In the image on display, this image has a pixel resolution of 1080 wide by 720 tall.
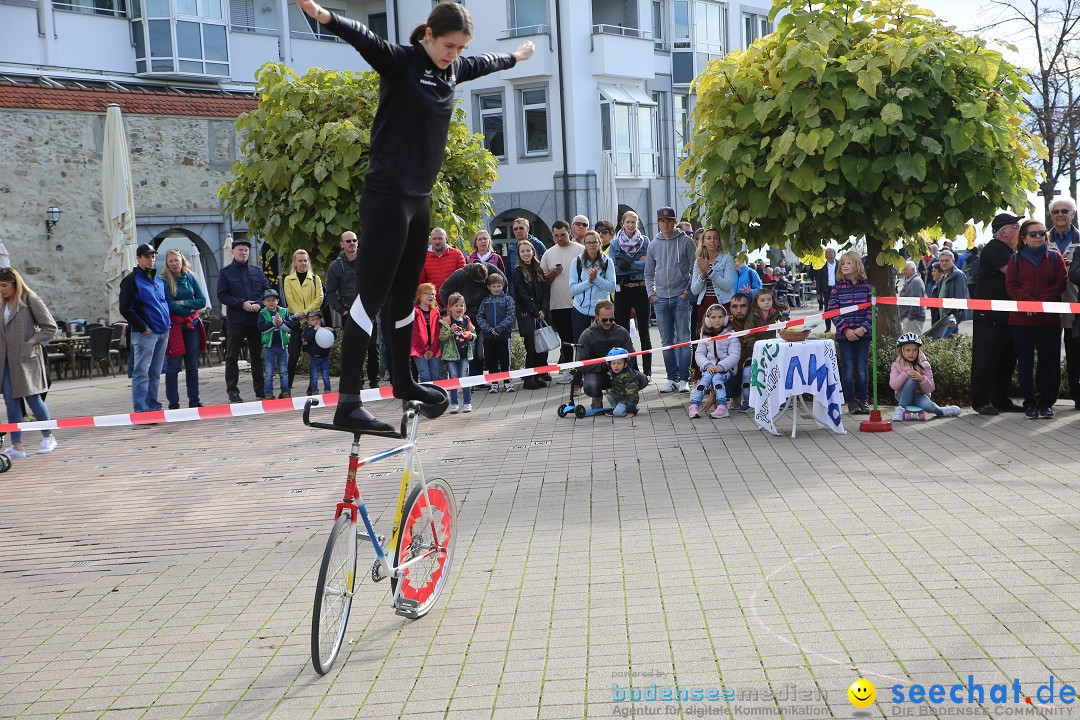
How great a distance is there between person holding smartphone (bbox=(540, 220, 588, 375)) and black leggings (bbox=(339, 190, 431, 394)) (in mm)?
10277

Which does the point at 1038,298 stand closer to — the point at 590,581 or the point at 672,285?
the point at 672,285

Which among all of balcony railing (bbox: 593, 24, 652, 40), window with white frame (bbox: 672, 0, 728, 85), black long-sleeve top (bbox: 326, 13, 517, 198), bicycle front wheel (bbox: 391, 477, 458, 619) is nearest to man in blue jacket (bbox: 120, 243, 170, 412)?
bicycle front wheel (bbox: 391, 477, 458, 619)

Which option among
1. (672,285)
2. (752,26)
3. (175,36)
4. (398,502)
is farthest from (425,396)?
(752,26)

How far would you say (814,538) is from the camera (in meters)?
6.87

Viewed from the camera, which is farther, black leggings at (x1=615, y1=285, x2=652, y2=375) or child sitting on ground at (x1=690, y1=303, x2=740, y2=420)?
black leggings at (x1=615, y1=285, x2=652, y2=375)

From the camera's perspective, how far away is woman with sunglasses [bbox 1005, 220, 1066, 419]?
11.2 m

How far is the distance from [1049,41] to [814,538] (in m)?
31.1

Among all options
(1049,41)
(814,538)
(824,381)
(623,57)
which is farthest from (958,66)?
(623,57)

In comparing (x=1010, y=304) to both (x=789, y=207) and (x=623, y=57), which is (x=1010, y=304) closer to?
(x=789, y=207)

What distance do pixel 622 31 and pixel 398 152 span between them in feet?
120

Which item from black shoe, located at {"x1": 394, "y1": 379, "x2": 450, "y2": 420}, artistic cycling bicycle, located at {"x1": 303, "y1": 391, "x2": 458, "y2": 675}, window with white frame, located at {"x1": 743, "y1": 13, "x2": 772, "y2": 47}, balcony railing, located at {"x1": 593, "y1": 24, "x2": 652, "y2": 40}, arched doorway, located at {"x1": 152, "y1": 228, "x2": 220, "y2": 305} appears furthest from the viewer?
window with white frame, located at {"x1": 743, "y1": 13, "x2": 772, "y2": 47}

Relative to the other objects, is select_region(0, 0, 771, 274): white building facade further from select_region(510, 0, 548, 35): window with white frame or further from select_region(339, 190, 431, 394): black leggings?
select_region(339, 190, 431, 394): black leggings

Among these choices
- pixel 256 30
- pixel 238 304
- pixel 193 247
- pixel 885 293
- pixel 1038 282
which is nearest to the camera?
pixel 1038 282

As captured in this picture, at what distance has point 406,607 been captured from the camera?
5484mm
